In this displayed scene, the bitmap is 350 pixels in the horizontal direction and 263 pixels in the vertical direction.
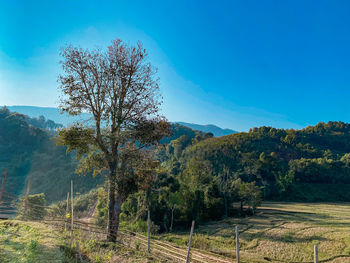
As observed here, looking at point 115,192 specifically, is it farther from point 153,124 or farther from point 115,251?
point 153,124

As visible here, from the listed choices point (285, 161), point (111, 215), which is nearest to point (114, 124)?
point (111, 215)

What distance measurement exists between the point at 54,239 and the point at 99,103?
5.16m

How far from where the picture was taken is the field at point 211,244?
627cm

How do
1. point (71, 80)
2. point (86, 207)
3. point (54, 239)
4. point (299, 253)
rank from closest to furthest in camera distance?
point (54, 239) → point (71, 80) → point (299, 253) → point (86, 207)

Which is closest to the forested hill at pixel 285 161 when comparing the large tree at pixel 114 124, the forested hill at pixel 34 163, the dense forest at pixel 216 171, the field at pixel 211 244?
the dense forest at pixel 216 171

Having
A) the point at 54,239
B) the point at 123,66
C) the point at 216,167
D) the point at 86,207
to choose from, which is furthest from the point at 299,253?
the point at 216,167

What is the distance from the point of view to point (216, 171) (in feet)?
190

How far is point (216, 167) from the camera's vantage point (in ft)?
195

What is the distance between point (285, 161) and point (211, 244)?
180 feet

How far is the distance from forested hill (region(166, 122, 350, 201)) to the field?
18.0 meters

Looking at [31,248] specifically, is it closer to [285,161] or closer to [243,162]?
[243,162]

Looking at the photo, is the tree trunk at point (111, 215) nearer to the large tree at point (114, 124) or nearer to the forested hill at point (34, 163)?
the large tree at point (114, 124)

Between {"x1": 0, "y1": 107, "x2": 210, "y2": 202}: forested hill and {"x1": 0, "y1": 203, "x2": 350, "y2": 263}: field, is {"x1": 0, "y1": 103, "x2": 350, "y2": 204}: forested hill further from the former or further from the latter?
{"x1": 0, "y1": 203, "x2": 350, "y2": 263}: field

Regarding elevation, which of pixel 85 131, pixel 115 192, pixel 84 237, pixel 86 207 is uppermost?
pixel 85 131
